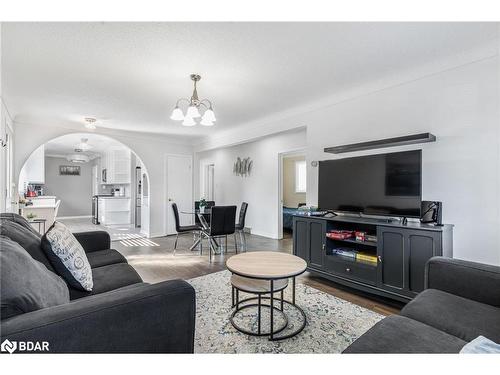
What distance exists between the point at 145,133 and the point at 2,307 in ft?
17.3

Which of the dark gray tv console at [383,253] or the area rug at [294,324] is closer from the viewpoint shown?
the area rug at [294,324]

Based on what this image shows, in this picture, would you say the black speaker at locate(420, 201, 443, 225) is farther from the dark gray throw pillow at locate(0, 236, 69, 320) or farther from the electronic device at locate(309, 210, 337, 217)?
the dark gray throw pillow at locate(0, 236, 69, 320)

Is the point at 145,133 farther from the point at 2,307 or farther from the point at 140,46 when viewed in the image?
the point at 2,307

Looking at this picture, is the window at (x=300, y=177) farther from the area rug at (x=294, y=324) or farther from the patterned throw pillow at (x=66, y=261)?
the patterned throw pillow at (x=66, y=261)

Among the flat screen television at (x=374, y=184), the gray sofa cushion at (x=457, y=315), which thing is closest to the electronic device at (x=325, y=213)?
the flat screen television at (x=374, y=184)

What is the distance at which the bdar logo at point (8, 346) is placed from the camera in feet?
2.73

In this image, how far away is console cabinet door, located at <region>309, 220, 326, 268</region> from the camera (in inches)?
122

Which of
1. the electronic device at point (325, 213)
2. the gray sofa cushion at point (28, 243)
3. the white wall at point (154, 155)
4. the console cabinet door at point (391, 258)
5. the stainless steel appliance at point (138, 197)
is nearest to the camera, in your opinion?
the gray sofa cushion at point (28, 243)

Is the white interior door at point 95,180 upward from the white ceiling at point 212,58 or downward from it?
downward

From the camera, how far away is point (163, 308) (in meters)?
1.10

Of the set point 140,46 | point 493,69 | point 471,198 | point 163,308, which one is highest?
point 140,46

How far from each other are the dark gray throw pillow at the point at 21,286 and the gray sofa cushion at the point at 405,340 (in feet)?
4.30

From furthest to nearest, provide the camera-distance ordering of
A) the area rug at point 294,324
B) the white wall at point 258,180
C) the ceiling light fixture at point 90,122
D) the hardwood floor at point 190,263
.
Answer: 1. the white wall at point 258,180
2. the ceiling light fixture at point 90,122
3. the hardwood floor at point 190,263
4. the area rug at point 294,324
